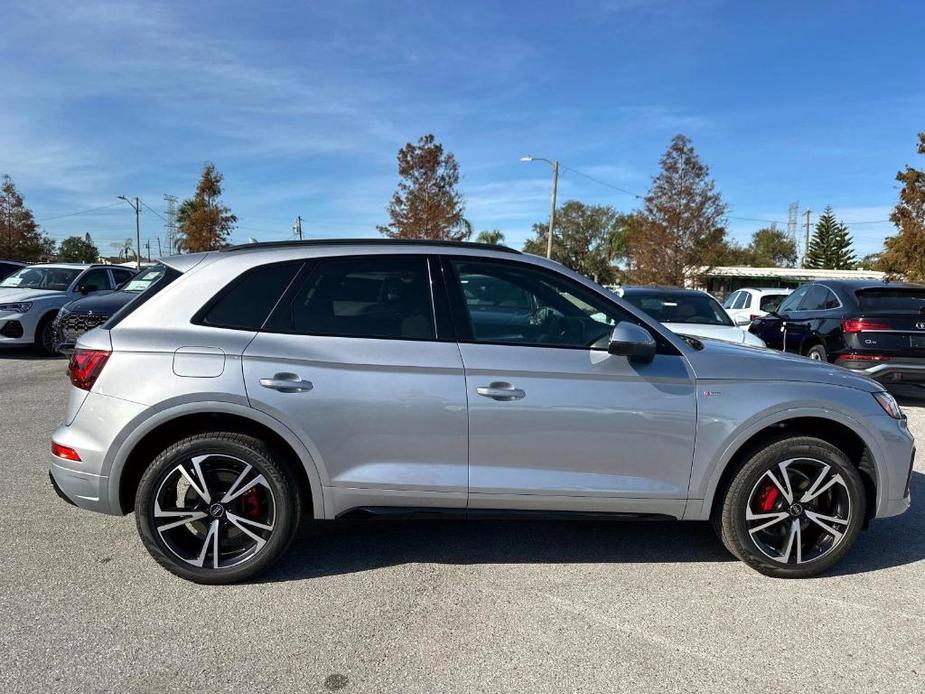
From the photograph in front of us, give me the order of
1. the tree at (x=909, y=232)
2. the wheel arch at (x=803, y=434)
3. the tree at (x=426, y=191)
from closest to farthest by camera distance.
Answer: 1. the wheel arch at (x=803, y=434)
2. the tree at (x=909, y=232)
3. the tree at (x=426, y=191)

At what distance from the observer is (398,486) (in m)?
3.25

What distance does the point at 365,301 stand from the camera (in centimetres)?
339

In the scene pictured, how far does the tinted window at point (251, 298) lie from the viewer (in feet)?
10.8

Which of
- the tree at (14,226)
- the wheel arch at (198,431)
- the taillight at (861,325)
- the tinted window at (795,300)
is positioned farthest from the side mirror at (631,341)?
the tree at (14,226)

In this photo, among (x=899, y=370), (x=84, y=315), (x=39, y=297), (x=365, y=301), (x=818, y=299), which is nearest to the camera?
(x=365, y=301)

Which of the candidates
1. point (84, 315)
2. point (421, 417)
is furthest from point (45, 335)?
point (421, 417)

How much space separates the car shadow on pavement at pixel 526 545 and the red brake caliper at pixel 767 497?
0.46 metres

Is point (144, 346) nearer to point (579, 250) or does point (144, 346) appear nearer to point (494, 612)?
point (494, 612)

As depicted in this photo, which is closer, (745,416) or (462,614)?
(462,614)

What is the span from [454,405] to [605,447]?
81cm

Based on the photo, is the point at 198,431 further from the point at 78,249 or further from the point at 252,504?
the point at 78,249

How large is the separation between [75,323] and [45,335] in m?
2.18

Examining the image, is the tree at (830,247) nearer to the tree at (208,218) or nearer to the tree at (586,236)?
the tree at (586,236)

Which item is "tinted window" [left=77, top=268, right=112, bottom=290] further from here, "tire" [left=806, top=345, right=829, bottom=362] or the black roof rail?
"tire" [left=806, top=345, right=829, bottom=362]
